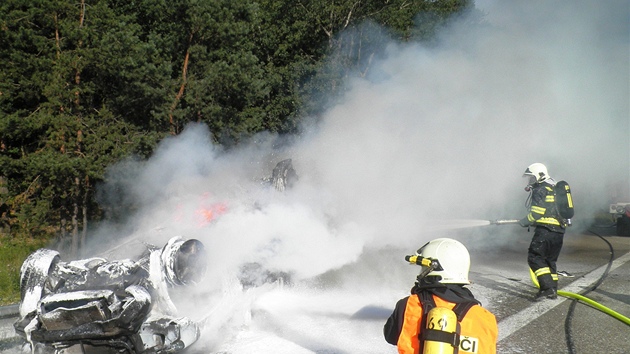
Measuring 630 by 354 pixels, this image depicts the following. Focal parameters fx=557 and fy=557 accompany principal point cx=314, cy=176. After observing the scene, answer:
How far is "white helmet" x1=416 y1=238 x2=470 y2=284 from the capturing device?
2715 mm

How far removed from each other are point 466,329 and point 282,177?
4.18m

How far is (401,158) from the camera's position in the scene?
902cm

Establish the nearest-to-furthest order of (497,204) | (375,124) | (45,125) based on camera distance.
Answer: (375,124) < (497,204) < (45,125)

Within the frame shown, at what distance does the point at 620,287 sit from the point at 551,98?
4728 mm

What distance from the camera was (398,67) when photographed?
10.4 metres

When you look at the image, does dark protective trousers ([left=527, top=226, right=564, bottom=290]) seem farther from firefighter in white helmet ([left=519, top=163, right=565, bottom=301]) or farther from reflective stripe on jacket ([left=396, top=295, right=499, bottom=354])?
reflective stripe on jacket ([left=396, top=295, right=499, bottom=354])

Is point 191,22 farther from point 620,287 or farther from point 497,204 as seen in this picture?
point 620,287

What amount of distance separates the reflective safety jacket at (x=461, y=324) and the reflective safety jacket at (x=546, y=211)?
4.85 m

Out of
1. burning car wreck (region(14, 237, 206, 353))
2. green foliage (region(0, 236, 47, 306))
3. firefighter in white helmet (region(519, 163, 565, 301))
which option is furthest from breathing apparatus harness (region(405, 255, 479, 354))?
green foliage (region(0, 236, 47, 306))

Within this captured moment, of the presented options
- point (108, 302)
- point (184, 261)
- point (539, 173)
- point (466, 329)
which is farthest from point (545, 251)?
point (108, 302)

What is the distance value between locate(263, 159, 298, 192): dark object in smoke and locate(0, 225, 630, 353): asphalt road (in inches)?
110

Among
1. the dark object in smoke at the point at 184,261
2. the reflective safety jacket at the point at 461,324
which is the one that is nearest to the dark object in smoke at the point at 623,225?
the dark object in smoke at the point at 184,261

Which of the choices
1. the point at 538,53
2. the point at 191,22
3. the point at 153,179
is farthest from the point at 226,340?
the point at 191,22

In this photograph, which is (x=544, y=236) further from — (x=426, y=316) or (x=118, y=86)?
(x=118, y=86)
